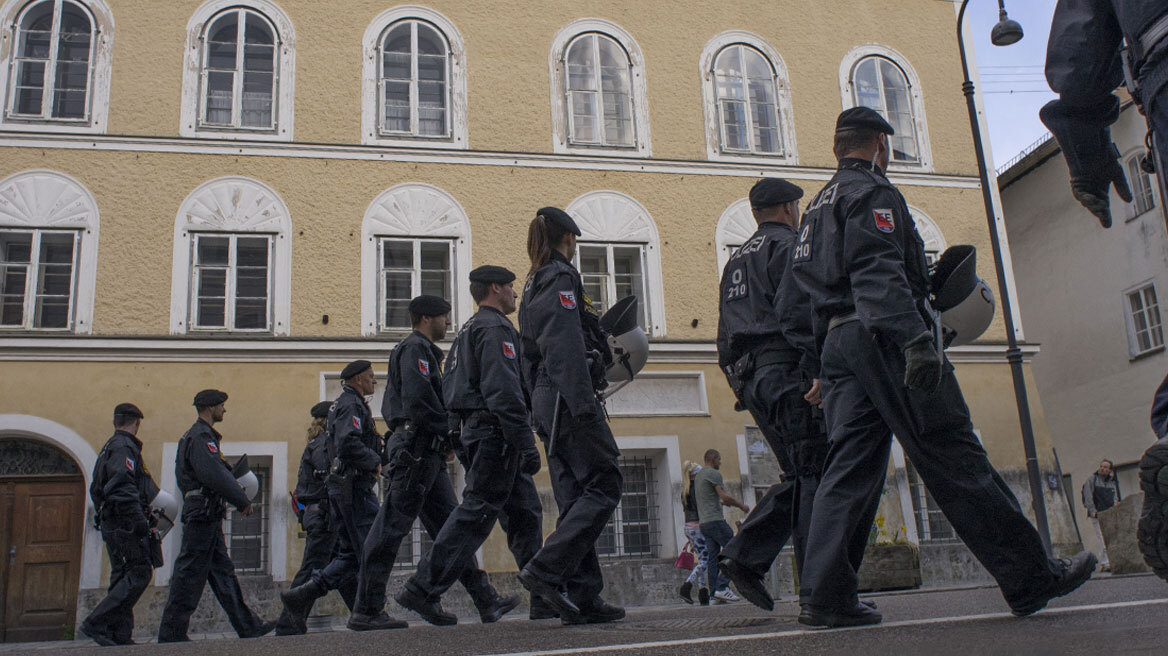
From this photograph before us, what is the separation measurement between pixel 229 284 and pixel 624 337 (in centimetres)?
906

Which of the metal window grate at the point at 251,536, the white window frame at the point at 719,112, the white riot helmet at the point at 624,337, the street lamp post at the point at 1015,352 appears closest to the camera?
the white riot helmet at the point at 624,337

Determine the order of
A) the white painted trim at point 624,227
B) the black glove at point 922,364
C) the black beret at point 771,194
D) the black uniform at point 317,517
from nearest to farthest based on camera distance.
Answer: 1. the black glove at point 922,364
2. the black beret at point 771,194
3. the black uniform at point 317,517
4. the white painted trim at point 624,227

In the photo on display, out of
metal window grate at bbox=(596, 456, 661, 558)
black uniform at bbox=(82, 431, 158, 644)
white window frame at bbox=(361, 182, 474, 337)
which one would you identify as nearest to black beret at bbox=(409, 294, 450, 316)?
black uniform at bbox=(82, 431, 158, 644)

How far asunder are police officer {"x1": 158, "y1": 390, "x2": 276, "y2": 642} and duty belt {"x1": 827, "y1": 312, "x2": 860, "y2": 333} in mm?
6735

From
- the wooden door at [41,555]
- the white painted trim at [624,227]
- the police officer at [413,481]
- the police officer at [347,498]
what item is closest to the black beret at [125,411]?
the police officer at [347,498]

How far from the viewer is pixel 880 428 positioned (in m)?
4.56

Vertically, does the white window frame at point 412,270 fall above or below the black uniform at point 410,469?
above

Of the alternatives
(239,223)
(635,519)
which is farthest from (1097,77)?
(239,223)

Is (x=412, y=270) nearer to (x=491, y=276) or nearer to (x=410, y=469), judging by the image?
(x=410, y=469)

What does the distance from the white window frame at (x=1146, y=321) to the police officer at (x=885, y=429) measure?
2252 centimetres

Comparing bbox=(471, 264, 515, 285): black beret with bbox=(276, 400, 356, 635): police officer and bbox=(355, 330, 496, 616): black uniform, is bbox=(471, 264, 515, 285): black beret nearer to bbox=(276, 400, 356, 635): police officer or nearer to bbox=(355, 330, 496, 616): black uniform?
bbox=(355, 330, 496, 616): black uniform

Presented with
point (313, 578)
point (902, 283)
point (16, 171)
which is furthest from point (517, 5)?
point (902, 283)

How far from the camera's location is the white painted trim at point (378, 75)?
17.2 meters

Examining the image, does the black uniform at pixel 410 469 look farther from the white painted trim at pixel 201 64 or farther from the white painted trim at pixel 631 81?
the white painted trim at pixel 631 81
